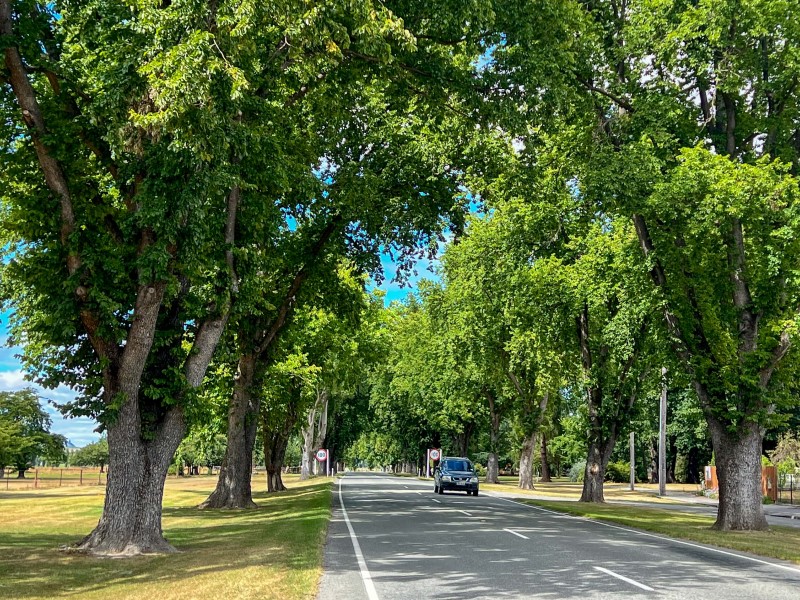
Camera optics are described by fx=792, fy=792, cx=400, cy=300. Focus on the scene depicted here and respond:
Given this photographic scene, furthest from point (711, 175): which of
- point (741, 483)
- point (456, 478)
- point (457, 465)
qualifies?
point (457, 465)

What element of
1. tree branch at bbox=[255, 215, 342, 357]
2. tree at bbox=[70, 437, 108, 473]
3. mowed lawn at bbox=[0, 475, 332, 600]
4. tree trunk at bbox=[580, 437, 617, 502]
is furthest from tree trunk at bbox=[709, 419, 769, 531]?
tree at bbox=[70, 437, 108, 473]

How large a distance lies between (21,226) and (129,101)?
3.36 metres

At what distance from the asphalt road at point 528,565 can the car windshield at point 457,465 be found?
773 inches

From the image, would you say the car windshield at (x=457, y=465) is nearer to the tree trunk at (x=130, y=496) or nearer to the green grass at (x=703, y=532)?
the green grass at (x=703, y=532)

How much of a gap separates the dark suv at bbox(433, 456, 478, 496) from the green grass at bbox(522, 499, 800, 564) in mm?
9910

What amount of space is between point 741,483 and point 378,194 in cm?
1281

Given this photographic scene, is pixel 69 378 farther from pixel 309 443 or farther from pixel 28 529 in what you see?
pixel 309 443

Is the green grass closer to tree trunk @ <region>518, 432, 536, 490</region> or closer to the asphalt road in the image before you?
the asphalt road

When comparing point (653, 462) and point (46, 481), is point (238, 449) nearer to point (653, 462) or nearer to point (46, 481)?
point (46, 481)

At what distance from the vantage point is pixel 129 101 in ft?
40.9

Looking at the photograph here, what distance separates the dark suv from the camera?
1556 inches

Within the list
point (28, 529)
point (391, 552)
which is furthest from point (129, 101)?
point (28, 529)

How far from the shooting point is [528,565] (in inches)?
485

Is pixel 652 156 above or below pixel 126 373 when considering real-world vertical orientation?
above
